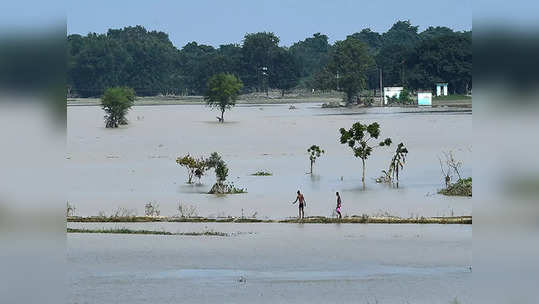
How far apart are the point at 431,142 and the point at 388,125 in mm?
19398

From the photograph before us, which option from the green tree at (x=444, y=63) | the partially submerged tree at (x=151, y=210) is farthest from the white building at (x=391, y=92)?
the partially submerged tree at (x=151, y=210)

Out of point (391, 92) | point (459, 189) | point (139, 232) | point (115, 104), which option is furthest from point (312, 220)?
point (391, 92)

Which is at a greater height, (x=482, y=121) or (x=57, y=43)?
(x=57, y=43)

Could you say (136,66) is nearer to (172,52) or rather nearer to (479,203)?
(172,52)

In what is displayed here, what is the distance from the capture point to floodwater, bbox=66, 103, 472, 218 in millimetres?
27375

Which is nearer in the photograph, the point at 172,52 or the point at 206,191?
the point at 206,191

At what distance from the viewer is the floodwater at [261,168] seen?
27.4 meters

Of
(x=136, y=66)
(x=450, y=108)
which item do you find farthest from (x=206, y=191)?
(x=136, y=66)

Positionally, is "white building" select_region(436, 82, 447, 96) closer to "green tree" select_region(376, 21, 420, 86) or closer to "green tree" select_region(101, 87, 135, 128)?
"green tree" select_region(376, 21, 420, 86)

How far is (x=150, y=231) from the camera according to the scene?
74.2 ft

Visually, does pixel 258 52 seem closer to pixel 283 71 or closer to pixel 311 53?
pixel 283 71

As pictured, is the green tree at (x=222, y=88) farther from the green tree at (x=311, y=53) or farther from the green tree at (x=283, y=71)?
the green tree at (x=311, y=53)

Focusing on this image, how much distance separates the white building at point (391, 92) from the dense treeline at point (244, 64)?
1.59m

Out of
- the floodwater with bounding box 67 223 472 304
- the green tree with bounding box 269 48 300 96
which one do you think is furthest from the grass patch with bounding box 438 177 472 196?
the green tree with bounding box 269 48 300 96
